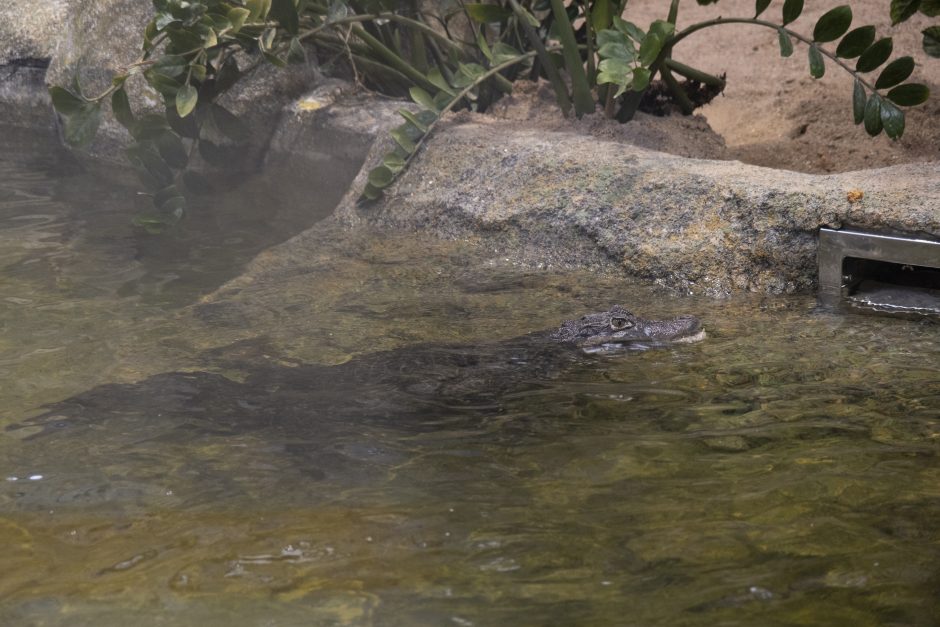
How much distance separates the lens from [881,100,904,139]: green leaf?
441 cm

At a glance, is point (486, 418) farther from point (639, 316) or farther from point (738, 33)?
point (738, 33)

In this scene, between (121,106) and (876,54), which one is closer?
(876,54)

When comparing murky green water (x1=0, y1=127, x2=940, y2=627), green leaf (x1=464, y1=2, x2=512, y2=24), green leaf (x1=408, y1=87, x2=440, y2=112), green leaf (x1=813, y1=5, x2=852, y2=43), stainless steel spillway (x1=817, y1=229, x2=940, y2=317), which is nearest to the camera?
murky green water (x1=0, y1=127, x2=940, y2=627)

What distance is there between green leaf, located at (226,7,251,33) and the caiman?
2.01 m

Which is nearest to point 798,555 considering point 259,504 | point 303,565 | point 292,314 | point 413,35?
point 303,565

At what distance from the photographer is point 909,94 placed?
14.3 ft

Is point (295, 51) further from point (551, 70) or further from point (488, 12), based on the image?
point (551, 70)

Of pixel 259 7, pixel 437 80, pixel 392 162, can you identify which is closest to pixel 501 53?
pixel 437 80

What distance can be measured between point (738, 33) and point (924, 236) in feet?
19.2

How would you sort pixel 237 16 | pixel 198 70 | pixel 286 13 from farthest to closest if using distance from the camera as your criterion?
pixel 286 13 → pixel 198 70 → pixel 237 16

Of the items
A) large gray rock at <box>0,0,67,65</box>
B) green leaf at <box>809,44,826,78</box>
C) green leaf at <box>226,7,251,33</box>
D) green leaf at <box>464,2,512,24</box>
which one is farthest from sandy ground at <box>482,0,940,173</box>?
large gray rock at <box>0,0,67,65</box>

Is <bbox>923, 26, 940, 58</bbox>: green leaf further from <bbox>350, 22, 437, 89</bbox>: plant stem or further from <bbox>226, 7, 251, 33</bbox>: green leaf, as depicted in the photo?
<bbox>226, 7, 251, 33</bbox>: green leaf

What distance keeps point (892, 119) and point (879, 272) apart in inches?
30.3

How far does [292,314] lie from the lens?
14.1 feet
